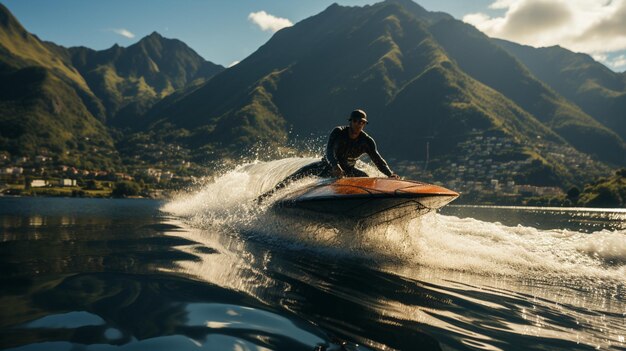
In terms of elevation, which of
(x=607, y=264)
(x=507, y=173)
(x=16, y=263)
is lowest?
(x=16, y=263)

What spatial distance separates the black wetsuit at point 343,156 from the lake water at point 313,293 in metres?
2.14

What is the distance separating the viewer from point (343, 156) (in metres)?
11.0

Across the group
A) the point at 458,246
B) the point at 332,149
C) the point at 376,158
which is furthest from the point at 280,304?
the point at 376,158

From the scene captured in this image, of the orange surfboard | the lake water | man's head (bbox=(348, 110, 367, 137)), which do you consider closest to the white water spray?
the lake water

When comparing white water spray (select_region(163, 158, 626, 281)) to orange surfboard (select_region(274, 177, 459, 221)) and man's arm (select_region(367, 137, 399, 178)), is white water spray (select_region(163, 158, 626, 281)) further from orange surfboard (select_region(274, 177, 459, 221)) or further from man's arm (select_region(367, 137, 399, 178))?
man's arm (select_region(367, 137, 399, 178))

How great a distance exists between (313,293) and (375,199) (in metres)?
3.09

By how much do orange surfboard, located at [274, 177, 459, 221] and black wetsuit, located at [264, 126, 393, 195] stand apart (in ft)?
6.07

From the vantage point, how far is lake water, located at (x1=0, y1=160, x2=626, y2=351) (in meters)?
3.18

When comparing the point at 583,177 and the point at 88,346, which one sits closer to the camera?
the point at 88,346

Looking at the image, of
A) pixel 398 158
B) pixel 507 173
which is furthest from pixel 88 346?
pixel 398 158

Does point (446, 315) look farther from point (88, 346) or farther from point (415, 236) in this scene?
point (415, 236)

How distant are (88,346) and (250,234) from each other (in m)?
8.04

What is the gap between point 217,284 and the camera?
15.6 ft

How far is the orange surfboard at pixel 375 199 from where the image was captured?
24.5ft
